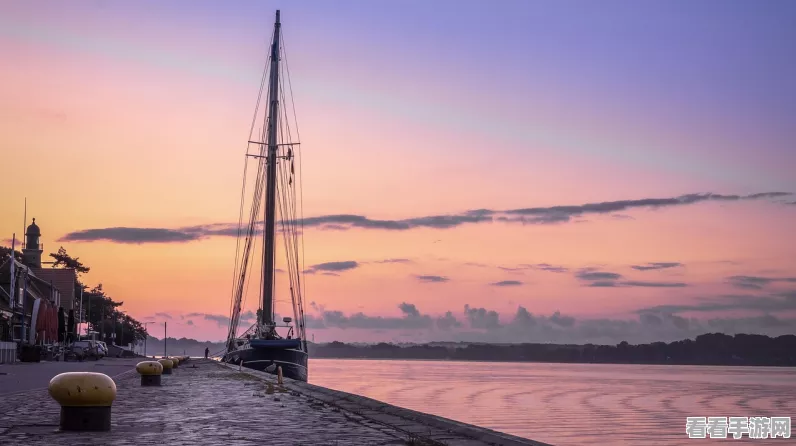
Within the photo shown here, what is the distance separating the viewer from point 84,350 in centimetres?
8312

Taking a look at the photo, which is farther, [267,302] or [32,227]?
[32,227]

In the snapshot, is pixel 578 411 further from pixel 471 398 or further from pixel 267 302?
pixel 267 302

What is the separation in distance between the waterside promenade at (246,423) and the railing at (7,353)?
121 feet

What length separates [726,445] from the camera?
124ft

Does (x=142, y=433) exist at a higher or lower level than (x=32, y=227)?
lower

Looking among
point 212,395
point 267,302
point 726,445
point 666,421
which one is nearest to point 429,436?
point 212,395

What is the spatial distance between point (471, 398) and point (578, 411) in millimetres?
15093

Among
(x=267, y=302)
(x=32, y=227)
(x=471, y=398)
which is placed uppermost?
(x=32, y=227)

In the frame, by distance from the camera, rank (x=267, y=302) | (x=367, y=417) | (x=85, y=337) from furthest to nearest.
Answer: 1. (x=85, y=337)
2. (x=267, y=302)
3. (x=367, y=417)

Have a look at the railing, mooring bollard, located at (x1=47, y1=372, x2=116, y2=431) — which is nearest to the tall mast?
the railing

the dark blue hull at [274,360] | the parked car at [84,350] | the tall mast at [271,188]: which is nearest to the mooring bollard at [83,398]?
the dark blue hull at [274,360]

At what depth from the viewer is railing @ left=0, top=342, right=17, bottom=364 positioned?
2304 inches

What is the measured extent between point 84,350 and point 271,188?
28.7 metres

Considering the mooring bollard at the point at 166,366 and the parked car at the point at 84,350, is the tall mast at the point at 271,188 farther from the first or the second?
the parked car at the point at 84,350
